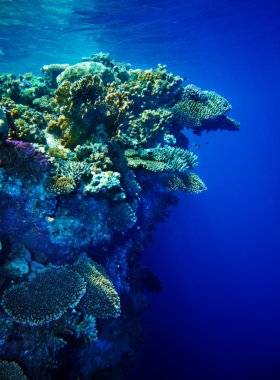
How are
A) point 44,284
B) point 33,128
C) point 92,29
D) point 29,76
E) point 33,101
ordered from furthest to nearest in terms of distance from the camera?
point 92,29
point 29,76
point 33,101
point 33,128
point 44,284

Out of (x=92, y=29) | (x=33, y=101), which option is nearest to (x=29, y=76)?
(x=33, y=101)

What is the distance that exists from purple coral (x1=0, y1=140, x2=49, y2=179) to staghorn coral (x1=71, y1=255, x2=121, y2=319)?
7.37 ft

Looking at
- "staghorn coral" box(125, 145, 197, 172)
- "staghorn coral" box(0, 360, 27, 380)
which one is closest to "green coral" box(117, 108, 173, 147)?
"staghorn coral" box(125, 145, 197, 172)

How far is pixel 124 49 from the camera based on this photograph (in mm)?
37500

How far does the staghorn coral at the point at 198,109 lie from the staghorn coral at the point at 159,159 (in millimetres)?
2386

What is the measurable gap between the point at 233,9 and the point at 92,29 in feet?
48.6

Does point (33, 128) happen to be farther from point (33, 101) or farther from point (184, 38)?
point (184, 38)

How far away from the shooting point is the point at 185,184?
905 cm

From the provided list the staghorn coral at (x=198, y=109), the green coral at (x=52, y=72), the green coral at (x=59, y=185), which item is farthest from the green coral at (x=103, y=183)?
the green coral at (x=52, y=72)

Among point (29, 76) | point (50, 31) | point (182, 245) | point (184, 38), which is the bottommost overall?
point (182, 245)

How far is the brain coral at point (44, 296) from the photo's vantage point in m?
4.52

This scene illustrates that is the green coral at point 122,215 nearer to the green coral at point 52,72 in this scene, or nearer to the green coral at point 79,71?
the green coral at point 79,71

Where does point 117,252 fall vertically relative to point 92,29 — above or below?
below

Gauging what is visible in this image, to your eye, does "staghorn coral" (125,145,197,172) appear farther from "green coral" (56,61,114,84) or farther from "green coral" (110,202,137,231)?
"green coral" (56,61,114,84)
